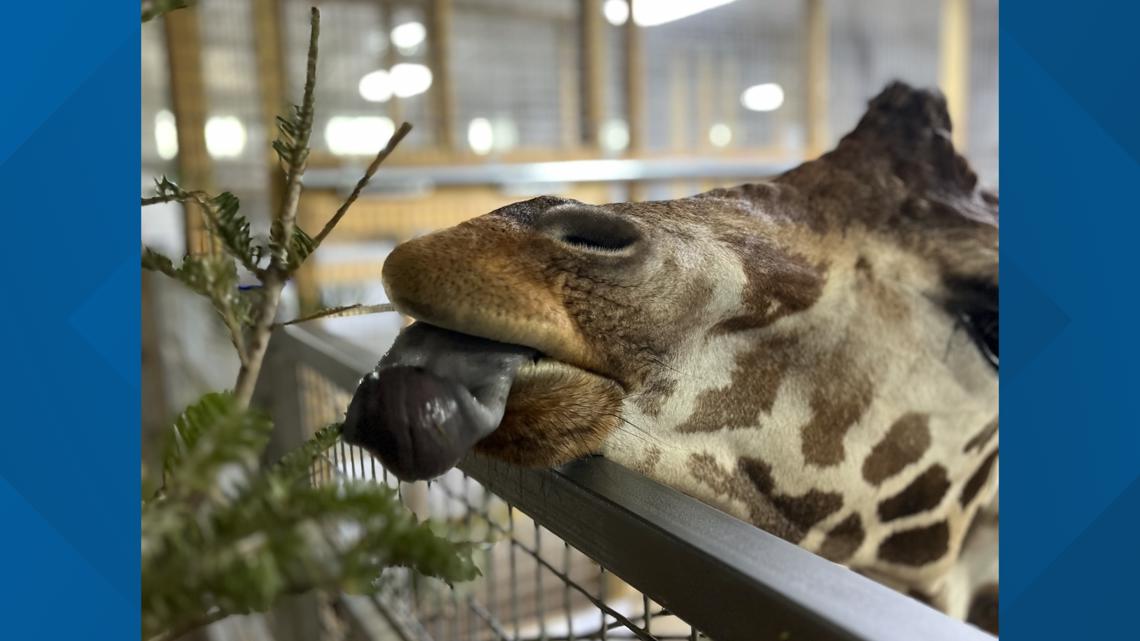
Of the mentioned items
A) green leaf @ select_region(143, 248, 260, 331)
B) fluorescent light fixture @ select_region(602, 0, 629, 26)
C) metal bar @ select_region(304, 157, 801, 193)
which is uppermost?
fluorescent light fixture @ select_region(602, 0, 629, 26)

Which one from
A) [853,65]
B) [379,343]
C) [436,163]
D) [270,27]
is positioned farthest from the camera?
[853,65]

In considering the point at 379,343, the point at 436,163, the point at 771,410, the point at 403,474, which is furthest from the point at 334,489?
the point at 436,163

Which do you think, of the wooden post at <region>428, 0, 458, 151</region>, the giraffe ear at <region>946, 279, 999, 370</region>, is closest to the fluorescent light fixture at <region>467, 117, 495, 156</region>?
the wooden post at <region>428, 0, 458, 151</region>

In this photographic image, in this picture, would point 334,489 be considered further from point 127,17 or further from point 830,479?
point 830,479

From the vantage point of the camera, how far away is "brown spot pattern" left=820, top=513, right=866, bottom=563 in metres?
0.88

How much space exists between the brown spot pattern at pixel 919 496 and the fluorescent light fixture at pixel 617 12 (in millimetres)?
2197

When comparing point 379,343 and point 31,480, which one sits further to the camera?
point 379,343

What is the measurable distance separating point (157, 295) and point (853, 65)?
2862 millimetres

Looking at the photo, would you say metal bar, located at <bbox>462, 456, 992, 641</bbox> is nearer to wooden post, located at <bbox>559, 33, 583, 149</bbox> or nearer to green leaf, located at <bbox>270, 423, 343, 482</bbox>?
green leaf, located at <bbox>270, 423, 343, 482</bbox>

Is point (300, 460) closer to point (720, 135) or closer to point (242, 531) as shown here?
point (242, 531)

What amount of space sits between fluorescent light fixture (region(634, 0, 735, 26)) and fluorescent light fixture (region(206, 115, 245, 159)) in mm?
1444

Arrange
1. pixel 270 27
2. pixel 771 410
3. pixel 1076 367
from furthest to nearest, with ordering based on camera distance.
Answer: pixel 270 27
pixel 771 410
pixel 1076 367

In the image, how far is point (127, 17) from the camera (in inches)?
12.1

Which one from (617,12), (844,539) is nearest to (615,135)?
(617,12)
